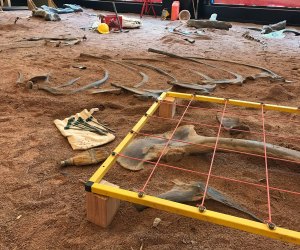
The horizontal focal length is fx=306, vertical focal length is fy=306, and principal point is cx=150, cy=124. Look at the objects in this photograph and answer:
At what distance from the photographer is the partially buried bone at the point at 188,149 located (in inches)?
77.8

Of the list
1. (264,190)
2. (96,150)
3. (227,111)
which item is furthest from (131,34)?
(264,190)

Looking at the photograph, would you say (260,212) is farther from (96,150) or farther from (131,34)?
(131,34)

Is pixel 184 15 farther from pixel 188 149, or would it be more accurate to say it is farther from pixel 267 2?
pixel 188 149

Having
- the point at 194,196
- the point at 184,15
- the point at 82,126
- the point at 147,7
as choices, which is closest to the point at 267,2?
the point at 184,15

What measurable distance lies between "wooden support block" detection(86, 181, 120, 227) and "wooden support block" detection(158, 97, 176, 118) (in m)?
1.23

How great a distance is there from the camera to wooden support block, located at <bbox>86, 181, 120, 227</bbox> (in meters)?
1.44

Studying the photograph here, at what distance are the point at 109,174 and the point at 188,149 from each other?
1.83 feet

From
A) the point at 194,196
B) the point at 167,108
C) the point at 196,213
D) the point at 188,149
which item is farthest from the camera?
the point at 167,108

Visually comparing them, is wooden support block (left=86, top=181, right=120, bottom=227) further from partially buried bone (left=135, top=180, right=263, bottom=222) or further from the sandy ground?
partially buried bone (left=135, top=180, right=263, bottom=222)

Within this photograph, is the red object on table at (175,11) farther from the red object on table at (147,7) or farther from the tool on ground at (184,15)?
the red object on table at (147,7)

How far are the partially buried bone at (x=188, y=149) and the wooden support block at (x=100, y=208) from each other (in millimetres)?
459

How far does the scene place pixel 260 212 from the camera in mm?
1611

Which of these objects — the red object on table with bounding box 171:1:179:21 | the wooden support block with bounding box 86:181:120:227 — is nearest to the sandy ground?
the wooden support block with bounding box 86:181:120:227

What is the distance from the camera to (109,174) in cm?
190
